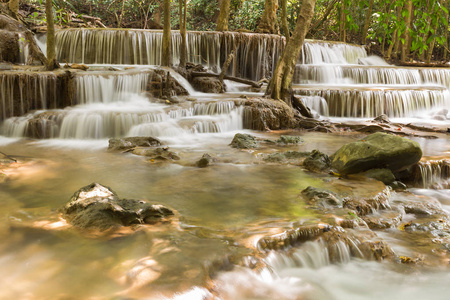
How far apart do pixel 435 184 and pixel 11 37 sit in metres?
12.8

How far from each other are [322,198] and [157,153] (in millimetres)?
3358

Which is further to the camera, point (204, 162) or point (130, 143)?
point (130, 143)

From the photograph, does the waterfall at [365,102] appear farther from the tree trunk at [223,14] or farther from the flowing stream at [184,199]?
the tree trunk at [223,14]

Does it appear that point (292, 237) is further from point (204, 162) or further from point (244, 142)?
point (244, 142)

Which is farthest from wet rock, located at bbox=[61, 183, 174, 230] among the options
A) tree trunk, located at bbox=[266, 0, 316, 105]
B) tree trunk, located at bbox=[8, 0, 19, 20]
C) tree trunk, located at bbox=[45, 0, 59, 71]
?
tree trunk, located at bbox=[8, 0, 19, 20]

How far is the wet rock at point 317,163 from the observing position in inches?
245

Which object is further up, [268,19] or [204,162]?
[268,19]

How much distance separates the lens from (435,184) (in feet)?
20.6

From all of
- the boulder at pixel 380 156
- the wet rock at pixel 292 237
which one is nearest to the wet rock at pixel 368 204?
the wet rock at pixel 292 237

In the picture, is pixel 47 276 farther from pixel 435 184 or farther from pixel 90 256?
pixel 435 184

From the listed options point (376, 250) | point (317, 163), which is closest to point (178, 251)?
point (376, 250)

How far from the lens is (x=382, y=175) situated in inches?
233

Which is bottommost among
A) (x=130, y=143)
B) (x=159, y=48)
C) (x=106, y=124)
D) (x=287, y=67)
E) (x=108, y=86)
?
(x=130, y=143)

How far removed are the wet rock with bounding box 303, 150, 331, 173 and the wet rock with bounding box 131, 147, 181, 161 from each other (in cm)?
216
